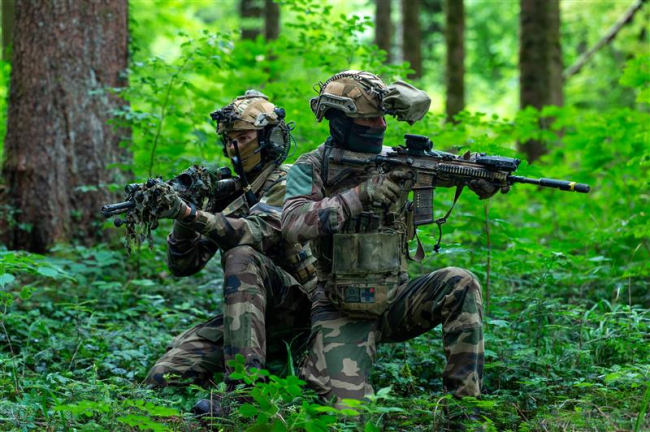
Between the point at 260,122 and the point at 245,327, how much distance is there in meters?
1.51

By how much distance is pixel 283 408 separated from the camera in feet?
11.7

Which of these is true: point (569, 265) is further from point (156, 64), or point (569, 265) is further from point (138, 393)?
point (156, 64)

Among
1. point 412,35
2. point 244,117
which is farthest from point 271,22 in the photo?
A: point 244,117

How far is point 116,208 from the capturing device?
4.36 metres

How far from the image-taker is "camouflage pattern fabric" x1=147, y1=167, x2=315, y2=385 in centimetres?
450

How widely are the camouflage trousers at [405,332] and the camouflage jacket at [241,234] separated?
57cm

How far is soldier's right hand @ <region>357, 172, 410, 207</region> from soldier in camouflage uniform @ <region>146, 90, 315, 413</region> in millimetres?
888

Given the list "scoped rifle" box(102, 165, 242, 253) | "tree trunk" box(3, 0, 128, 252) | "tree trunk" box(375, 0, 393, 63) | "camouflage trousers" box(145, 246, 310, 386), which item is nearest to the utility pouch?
"camouflage trousers" box(145, 246, 310, 386)

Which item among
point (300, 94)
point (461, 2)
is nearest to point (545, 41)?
point (461, 2)

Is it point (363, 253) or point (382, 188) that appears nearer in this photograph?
point (382, 188)

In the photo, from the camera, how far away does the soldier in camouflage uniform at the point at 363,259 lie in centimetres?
418

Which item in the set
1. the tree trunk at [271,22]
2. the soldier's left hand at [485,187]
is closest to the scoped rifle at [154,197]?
the soldier's left hand at [485,187]

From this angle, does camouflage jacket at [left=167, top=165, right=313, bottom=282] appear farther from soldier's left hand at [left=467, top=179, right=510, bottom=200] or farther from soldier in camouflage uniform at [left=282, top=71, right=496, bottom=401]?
soldier's left hand at [left=467, top=179, right=510, bottom=200]

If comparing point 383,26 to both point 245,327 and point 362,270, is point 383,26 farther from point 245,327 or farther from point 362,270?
point 245,327
